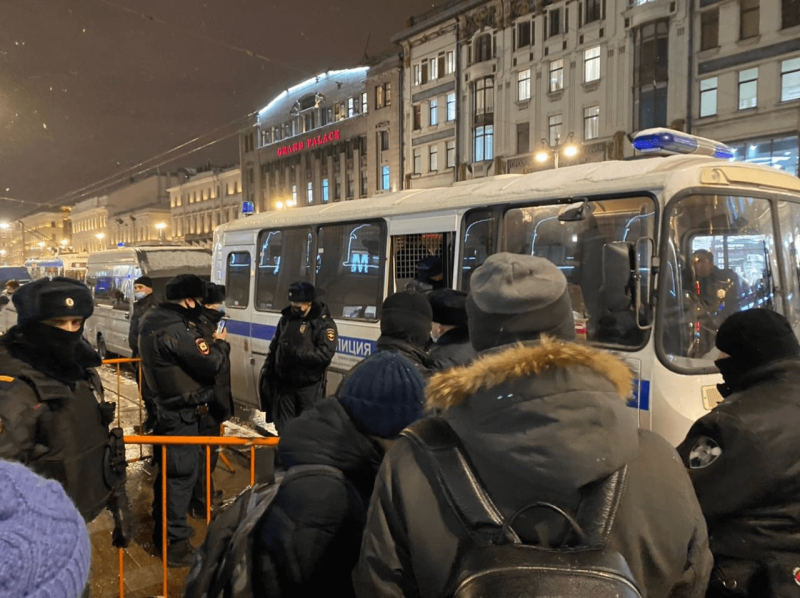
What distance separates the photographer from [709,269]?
15.8 feet

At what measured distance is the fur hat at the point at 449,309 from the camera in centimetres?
441

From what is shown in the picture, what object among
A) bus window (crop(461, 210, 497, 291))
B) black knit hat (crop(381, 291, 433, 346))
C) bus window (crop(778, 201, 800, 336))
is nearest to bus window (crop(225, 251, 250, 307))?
bus window (crop(461, 210, 497, 291))

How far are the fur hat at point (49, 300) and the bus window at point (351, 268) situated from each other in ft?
14.4

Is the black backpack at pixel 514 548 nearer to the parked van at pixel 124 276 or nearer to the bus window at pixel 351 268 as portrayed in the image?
the bus window at pixel 351 268

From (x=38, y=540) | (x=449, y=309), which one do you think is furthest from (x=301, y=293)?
(x=38, y=540)

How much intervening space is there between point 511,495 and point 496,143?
3437cm

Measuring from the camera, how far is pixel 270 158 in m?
57.6

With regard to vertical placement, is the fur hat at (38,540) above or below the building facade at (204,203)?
below

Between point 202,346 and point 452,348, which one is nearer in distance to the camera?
point 452,348

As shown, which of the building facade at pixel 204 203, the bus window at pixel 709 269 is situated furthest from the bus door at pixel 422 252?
the building facade at pixel 204 203

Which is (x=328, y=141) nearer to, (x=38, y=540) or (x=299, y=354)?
(x=299, y=354)

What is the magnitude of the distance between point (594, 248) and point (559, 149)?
89.4 ft

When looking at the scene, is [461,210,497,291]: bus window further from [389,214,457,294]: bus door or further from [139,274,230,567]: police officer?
[139,274,230,567]: police officer

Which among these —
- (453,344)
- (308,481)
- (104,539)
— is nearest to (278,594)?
(308,481)
